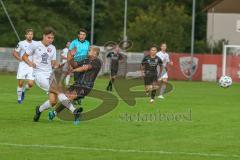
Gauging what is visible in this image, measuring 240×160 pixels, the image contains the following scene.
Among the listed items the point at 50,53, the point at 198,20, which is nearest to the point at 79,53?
the point at 50,53

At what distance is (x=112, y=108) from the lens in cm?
2175

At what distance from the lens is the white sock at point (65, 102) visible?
17031 mm

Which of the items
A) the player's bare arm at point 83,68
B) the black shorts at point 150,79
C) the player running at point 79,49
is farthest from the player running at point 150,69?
the player's bare arm at point 83,68

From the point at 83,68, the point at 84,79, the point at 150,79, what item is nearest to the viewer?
the point at 83,68

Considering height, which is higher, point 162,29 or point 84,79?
point 162,29

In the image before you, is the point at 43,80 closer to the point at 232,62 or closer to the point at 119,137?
the point at 119,137

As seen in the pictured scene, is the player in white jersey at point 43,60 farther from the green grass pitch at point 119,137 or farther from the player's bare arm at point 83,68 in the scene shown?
the green grass pitch at point 119,137

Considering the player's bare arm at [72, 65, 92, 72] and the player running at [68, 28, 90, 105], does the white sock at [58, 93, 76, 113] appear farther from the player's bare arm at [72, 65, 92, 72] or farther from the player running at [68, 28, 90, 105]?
the player running at [68, 28, 90, 105]

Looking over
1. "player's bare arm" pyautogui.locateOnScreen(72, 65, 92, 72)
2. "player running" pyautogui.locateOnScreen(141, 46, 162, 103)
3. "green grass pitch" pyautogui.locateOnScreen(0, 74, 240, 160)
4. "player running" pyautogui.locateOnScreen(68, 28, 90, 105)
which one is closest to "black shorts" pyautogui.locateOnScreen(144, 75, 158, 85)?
"player running" pyautogui.locateOnScreen(141, 46, 162, 103)

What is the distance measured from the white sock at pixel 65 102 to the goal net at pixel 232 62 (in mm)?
32824

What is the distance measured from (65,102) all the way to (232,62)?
35218 millimetres

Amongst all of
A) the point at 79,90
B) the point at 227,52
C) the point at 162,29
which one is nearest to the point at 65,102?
the point at 79,90

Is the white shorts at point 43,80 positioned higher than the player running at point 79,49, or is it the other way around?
the player running at point 79,49

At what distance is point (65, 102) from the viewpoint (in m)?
17.1
